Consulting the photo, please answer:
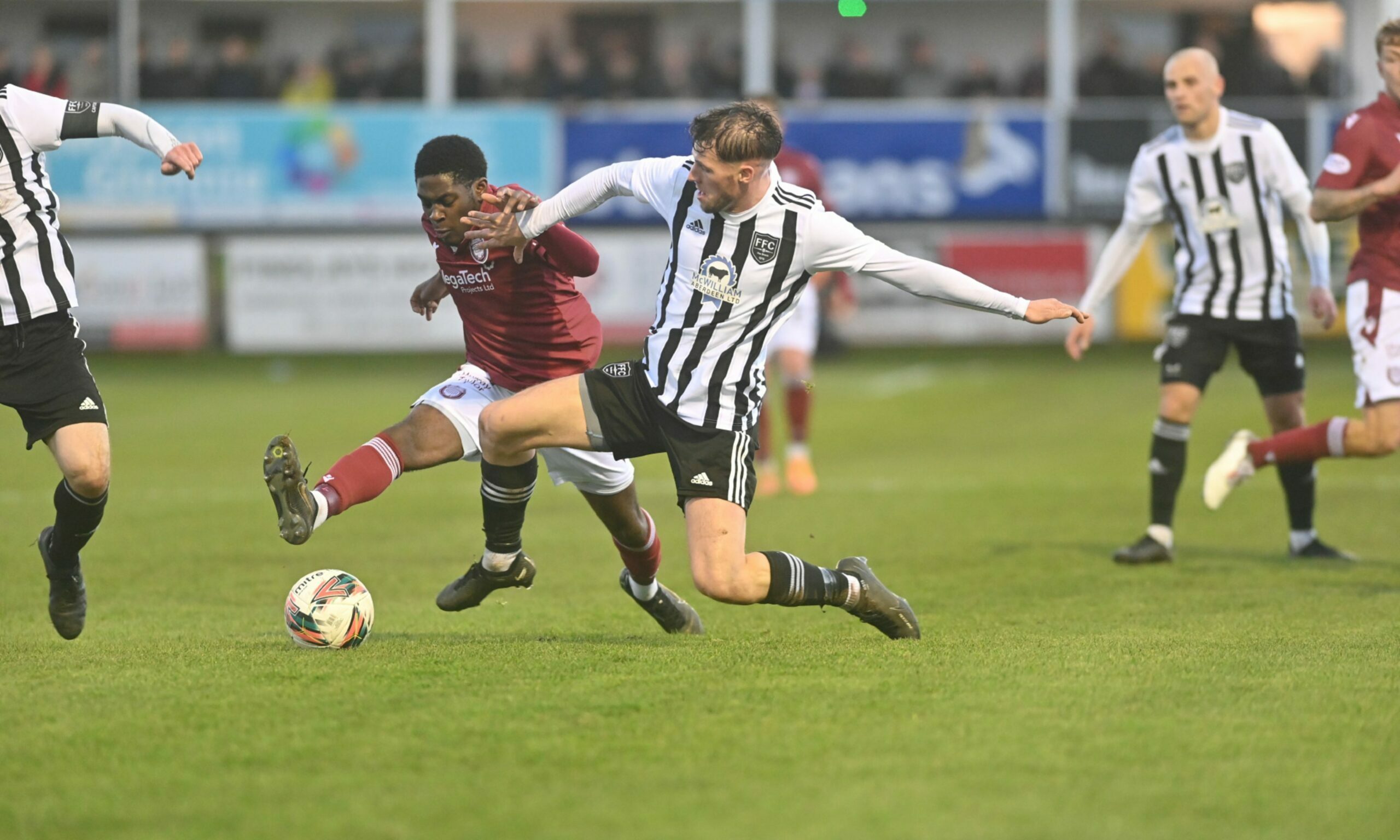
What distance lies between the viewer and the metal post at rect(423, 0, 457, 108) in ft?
85.4

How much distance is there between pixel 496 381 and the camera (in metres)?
6.13

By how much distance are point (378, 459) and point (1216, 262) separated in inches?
161

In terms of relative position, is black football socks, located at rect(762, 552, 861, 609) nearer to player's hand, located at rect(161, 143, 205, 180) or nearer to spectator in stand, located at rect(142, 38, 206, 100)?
player's hand, located at rect(161, 143, 205, 180)

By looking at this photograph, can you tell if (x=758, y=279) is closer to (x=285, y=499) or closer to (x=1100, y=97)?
(x=285, y=499)

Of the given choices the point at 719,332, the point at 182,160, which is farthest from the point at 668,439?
the point at 182,160

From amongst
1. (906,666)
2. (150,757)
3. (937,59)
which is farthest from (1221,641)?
(937,59)

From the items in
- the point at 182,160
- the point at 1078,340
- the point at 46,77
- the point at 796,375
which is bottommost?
the point at 796,375

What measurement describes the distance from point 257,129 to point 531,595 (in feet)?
61.4

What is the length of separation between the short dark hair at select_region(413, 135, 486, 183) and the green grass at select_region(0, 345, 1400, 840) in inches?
62.0

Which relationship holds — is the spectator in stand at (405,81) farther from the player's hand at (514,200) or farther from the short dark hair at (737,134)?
Answer: the short dark hair at (737,134)

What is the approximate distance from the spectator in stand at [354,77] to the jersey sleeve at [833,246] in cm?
2083

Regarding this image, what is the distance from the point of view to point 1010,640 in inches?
221

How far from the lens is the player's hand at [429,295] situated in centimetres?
607

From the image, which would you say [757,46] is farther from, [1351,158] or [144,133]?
[144,133]
